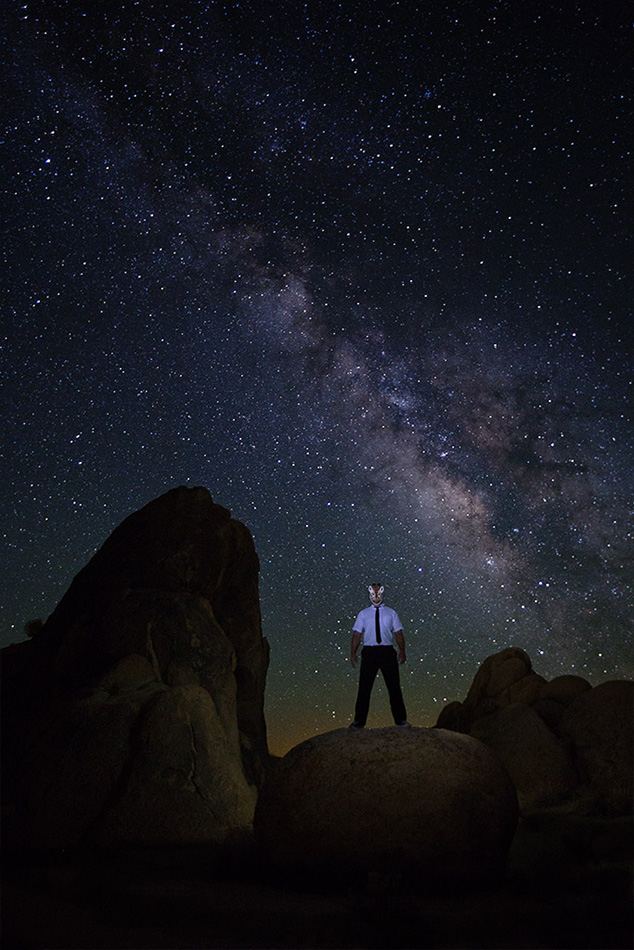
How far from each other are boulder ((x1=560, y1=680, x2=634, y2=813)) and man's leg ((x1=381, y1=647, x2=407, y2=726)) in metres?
11.1

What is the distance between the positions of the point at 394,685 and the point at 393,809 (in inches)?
75.8

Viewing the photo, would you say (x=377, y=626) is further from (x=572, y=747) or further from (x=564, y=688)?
(x=564, y=688)

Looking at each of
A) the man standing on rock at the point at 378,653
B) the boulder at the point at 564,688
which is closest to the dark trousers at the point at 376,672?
the man standing on rock at the point at 378,653

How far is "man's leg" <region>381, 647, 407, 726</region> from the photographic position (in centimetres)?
884

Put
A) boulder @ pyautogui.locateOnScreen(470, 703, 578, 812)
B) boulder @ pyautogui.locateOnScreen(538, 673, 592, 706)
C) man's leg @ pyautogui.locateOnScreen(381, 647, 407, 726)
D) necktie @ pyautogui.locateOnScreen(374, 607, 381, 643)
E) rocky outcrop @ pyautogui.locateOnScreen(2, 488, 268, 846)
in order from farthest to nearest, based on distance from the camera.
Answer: boulder @ pyautogui.locateOnScreen(538, 673, 592, 706)
boulder @ pyautogui.locateOnScreen(470, 703, 578, 812)
rocky outcrop @ pyautogui.locateOnScreen(2, 488, 268, 846)
necktie @ pyautogui.locateOnScreen(374, 607, 381, 643)
man's leg @ pyautogui.locateOnScreen(381, 647, 407, 726)

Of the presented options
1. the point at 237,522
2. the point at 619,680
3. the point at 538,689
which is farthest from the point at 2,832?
the point at 538,689

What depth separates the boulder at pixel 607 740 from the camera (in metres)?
17.1

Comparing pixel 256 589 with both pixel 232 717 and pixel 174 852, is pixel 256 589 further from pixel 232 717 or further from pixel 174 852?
pixel 174 852

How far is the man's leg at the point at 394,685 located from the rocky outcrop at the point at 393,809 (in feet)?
2.25

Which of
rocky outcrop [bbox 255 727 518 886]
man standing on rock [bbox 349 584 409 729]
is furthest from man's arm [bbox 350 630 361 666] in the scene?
rocky outcrop [bbox 255 727 518 886]

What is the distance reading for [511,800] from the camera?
8.07 m

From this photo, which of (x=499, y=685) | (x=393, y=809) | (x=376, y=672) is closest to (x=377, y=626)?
(x=376, y=672)

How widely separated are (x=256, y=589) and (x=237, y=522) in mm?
3230

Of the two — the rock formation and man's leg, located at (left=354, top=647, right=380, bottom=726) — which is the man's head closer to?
man's leg, located at (left=354, top=647, right=380, bottom=726)
